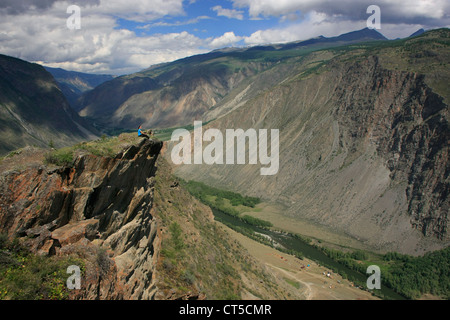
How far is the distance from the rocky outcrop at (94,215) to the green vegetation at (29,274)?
345 mm

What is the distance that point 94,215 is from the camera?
40.0 ft

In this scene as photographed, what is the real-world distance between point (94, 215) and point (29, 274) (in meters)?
3.30

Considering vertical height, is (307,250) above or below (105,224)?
below

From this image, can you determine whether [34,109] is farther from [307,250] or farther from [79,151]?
[79,151]

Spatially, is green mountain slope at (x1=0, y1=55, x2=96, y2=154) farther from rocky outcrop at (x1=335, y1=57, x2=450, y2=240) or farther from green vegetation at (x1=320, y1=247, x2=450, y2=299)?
green vegetation at (x1=320, y1=247, x2=450, y2=299)

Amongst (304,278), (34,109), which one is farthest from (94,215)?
(34,109)

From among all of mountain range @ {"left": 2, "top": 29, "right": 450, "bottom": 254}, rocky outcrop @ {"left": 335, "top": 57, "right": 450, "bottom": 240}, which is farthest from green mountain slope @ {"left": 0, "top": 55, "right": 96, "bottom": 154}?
rocky outcrop @ {"left": 335, "top": 57, "right": 450, "bottom": 240}

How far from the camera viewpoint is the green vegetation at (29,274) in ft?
28.8

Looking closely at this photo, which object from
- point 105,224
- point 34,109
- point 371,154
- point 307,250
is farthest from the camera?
point 34,109

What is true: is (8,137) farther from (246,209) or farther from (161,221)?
(161,221)

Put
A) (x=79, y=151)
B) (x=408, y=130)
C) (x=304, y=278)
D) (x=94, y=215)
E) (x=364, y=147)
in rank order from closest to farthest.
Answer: (x=79, y=151) → (x=94, y=215) → (x=304, y=278) → (x=408, y=130) → (x=364, y=147)

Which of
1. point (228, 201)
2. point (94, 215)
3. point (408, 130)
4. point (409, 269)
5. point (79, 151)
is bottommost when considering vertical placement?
point (409, 269)

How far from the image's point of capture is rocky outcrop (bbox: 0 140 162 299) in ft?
33.4

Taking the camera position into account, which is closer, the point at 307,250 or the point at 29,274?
the point at 29,274
